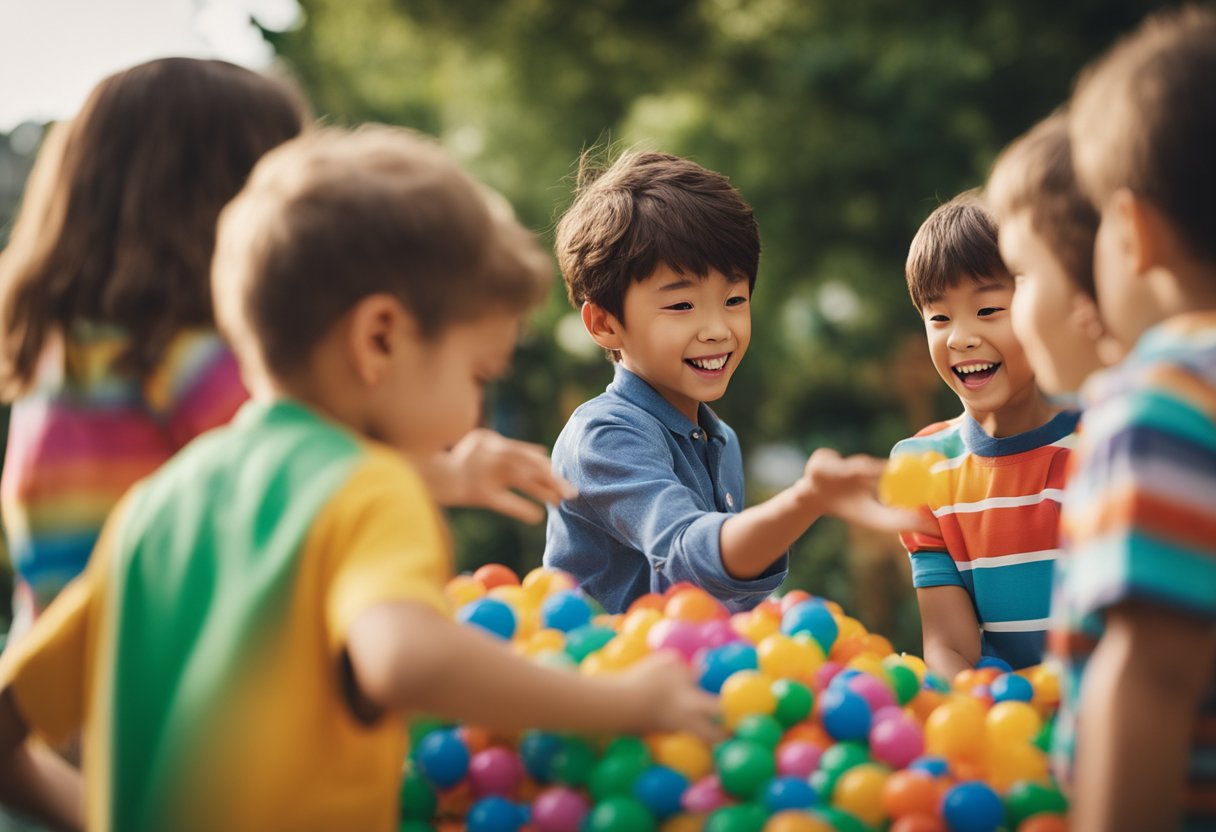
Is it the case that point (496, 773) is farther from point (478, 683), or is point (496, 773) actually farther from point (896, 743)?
point (896, 743)

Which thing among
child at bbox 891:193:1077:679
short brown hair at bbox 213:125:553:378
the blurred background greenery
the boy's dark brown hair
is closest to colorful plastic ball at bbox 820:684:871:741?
short brown hair at bbox 213:125:553:378

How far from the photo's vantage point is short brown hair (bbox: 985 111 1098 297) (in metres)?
1.95

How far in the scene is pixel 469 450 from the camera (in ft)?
7.70

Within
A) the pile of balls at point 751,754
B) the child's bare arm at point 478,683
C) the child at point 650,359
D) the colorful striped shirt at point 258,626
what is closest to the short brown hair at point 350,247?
the colorful striped shirt at point 258,626

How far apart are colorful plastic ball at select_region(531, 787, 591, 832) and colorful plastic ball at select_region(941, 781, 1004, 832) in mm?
499

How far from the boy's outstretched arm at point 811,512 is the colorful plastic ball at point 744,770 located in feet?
1.35

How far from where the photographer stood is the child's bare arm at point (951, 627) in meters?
2.94

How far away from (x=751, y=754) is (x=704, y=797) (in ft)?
0.29

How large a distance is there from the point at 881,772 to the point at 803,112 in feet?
43.3

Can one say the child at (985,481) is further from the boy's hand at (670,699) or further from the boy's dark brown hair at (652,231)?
the boy's hand at (670,699)

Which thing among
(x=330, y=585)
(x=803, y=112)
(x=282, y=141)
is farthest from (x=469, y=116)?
(x=330, y=585)

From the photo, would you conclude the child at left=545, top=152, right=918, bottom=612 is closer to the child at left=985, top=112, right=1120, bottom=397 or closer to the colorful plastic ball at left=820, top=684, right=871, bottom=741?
the colorful plastic ball at left=820, top=684, right=871, bottom=741

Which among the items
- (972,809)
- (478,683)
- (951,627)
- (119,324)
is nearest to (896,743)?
(972,809)

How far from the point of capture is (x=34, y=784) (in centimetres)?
193
